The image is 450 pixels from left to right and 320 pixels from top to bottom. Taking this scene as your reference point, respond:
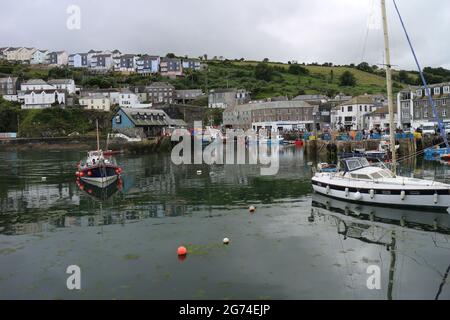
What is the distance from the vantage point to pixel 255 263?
622 inches

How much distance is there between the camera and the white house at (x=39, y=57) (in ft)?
628

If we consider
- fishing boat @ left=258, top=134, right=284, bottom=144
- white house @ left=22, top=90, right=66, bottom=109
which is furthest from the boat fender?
white house @ left=22, top=90, right=66, bottom=109

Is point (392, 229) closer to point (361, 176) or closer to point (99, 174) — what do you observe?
point (361, 176)

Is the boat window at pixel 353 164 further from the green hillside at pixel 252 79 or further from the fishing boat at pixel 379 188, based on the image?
the green hillside at pixel 252 79

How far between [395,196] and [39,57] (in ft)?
644

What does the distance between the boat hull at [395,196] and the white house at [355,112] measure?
73.8m

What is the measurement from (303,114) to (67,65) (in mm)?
116354

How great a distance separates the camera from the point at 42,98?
393 ft

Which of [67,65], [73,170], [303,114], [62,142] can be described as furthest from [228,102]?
[73,170]

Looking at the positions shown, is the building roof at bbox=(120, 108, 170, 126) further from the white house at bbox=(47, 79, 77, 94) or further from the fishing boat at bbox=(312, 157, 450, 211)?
the fishing boat at bbox=(312, 157, 450, 211)

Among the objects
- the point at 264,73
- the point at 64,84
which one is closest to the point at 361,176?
the point at 64,84
